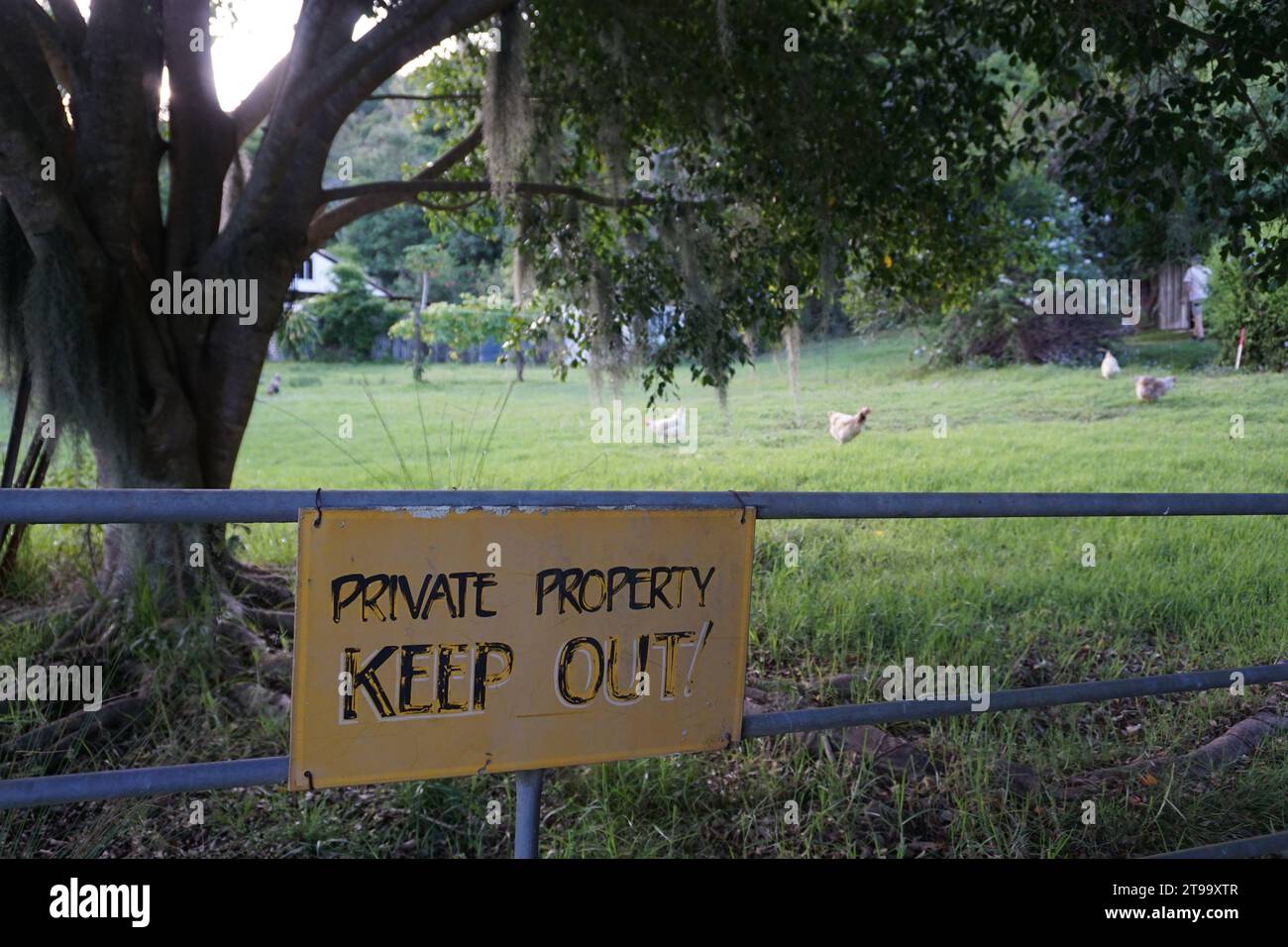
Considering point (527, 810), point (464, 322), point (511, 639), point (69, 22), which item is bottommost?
point (527, 810)

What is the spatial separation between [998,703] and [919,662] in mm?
2503

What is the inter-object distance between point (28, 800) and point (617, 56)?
5.30m

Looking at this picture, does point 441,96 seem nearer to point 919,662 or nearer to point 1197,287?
point 919,662

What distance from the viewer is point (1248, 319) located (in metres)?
14.4

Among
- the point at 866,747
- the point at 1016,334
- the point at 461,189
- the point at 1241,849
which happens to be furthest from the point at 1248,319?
the point at 1241,849

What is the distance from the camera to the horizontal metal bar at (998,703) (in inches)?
101

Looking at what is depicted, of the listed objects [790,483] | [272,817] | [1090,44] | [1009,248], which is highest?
[1090,44]

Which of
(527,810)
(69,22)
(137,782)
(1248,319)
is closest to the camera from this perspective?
(137,782)

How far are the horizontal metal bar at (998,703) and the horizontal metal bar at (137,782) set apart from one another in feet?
3.60

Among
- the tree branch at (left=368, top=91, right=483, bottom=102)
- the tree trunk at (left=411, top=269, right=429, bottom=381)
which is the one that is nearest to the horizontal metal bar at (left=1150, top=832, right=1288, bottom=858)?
the tree branch at (left=368, top=91, right=483, bottom=102)

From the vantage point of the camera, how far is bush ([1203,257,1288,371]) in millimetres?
14062

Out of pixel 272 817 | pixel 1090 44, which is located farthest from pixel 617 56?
pixel 272 817

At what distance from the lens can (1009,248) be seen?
8.10 m
